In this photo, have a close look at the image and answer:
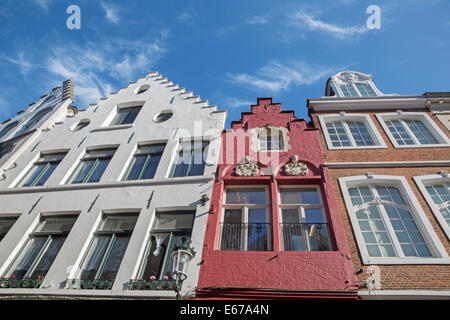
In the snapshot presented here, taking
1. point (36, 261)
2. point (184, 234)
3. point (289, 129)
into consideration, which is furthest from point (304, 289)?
point (36, 261)

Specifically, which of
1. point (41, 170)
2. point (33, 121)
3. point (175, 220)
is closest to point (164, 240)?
point (175, 220)

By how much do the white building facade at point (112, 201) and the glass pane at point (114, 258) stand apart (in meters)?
0.03

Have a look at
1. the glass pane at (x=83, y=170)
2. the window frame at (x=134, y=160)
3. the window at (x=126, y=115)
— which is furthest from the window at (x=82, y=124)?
the window frame at (x=134, y=160)

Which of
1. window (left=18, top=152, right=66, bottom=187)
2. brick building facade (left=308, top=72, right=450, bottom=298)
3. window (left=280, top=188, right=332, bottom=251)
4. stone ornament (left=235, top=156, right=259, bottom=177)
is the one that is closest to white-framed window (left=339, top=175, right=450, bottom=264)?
brick building facade (left=308, top=72, right=450, bottom=298)

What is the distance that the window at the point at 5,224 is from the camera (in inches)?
357

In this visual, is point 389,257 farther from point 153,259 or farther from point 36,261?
point 36,261

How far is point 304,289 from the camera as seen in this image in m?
6.09

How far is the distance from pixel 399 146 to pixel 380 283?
17.2ft

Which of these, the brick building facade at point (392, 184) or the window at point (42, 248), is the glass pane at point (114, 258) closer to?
the window at point (42, 248)

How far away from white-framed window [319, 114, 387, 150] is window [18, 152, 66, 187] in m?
10.6

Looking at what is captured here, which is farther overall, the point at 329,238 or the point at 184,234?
the point at 184,234

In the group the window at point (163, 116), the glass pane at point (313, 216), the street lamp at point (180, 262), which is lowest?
the street lamp at point (180, 262)

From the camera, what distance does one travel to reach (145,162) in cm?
1033

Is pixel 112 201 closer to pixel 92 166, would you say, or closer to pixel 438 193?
pixel 92 166
